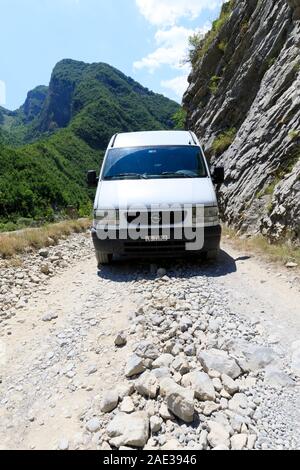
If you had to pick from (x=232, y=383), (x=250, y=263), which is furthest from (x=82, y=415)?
(x=250, y=263)

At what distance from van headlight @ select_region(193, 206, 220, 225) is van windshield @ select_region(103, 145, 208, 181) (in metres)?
1.11

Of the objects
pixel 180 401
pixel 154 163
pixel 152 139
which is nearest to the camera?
pixel 180 401

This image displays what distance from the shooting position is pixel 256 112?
11.9 m

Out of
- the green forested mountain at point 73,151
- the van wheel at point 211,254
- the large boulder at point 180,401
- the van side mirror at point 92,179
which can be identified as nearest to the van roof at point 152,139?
the van side mirror at point 92,179

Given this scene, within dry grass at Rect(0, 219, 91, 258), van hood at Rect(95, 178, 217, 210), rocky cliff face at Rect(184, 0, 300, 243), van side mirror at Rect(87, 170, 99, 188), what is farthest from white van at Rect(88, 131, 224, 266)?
dry grass at Rect(0, 219, 91, 258)

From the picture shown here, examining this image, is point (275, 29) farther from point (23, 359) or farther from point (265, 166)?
point (23, 359)

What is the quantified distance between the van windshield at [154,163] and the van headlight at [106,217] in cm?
110

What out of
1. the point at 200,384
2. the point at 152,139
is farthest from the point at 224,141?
the point at 200,384

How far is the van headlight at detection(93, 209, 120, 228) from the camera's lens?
20.8 ft

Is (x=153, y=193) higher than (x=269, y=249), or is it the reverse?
(x=153, y=193)

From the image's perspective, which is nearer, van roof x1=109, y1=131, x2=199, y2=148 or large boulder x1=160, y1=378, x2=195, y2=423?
large boulder x1=160, y1=378, x2=195, y2=423

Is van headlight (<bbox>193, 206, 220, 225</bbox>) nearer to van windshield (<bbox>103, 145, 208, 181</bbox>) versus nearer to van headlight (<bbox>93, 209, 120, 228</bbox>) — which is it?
van windshield (<bbox>103, 145, 208, 181</bbox>)

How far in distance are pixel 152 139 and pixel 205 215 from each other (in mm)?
2835

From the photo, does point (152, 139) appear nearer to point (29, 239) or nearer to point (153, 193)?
point (153, 193)
